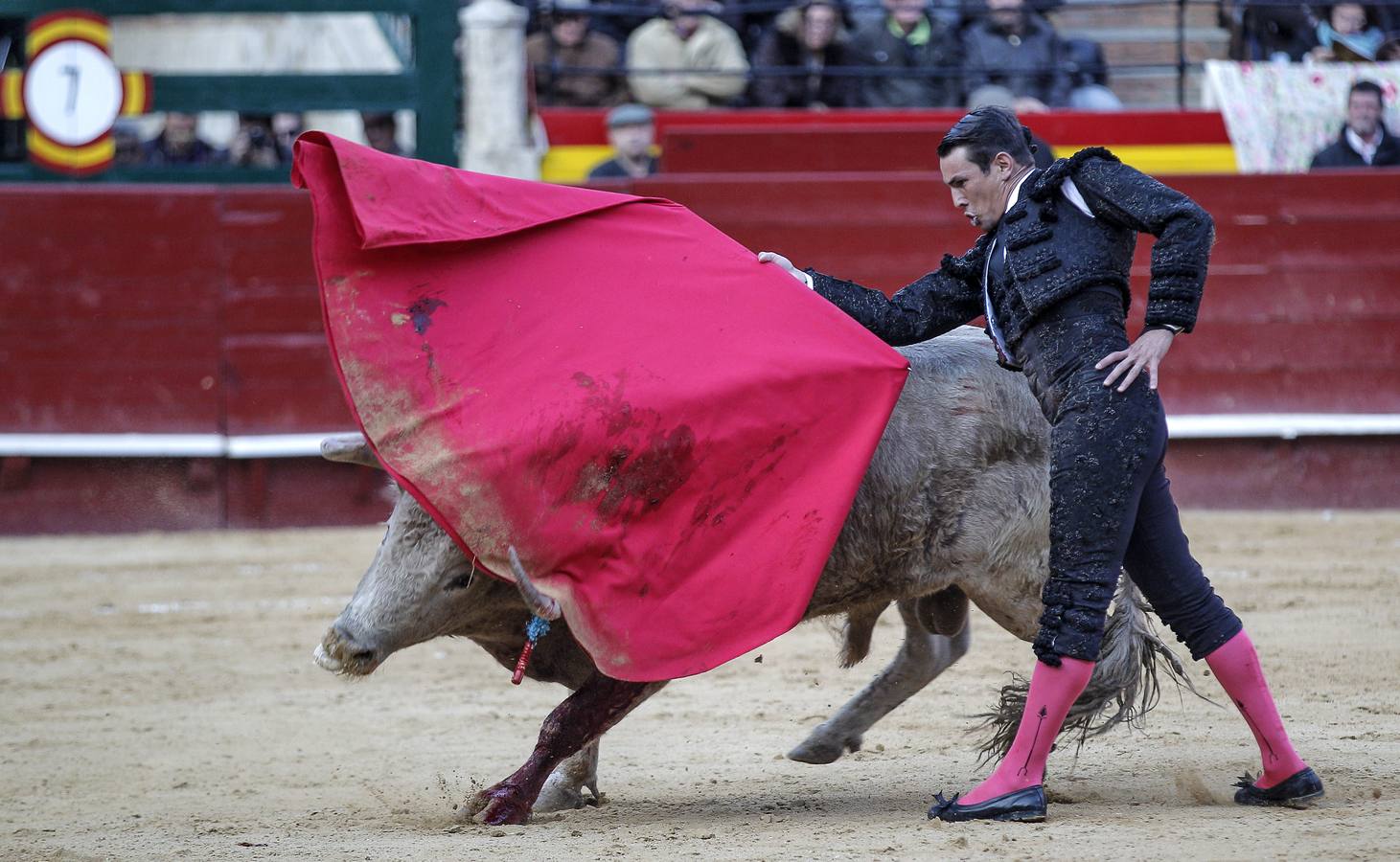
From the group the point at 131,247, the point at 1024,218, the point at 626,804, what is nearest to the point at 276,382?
the point at 131,247

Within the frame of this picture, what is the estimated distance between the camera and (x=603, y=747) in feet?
13.8

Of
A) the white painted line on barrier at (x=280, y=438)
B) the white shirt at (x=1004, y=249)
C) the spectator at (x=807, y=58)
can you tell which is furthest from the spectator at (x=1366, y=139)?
the white shirt at (x=1004, y=249)

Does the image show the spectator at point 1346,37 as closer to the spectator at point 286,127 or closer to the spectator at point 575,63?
the spectator at point 575,63

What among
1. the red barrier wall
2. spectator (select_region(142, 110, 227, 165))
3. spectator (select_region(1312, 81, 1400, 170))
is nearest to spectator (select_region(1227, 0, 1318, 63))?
spectator (select_region(1312, 81, 1400, 170))

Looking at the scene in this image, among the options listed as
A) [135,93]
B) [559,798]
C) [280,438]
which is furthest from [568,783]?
[135,93]

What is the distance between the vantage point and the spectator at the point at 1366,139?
7699 mm

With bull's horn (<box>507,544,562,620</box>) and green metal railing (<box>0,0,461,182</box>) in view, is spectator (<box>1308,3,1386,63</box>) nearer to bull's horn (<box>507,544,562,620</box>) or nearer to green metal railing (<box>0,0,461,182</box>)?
green metal railing (<box>0,0,461,182</box>)

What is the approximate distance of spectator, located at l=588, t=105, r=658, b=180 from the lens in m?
7.52

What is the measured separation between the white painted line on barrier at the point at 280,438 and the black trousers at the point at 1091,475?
4.43 meters

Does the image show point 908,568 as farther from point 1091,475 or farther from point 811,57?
point 811,57

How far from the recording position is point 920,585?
3.34m

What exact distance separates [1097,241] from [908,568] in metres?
0.74

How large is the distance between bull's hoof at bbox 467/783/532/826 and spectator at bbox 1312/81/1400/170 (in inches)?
229

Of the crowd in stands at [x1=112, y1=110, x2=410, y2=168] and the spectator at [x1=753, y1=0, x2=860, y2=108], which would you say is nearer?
the crowd in stands at [x1=112, y1=110, x2=410, y2=168]
